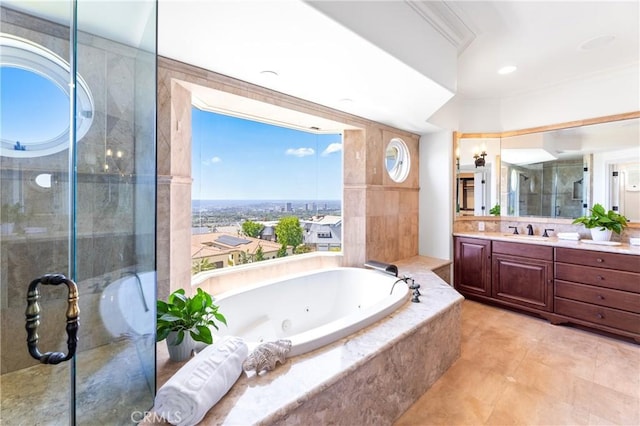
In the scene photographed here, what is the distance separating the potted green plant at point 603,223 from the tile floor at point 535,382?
0.97 meters

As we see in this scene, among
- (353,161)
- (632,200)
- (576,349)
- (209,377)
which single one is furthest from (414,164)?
(209,377)

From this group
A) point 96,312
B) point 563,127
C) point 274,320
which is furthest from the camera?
point 563,127

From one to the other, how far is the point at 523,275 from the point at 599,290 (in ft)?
1.89

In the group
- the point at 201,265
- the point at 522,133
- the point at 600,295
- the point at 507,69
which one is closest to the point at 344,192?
the point at 201,265

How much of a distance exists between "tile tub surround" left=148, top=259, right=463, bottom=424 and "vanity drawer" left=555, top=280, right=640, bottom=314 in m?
1.46

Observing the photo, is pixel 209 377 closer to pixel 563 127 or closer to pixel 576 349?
pixel 576 349

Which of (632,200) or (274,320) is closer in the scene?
(274,320)

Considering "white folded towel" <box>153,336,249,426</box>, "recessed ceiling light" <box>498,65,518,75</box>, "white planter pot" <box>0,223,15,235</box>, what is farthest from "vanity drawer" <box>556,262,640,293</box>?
"white planter pot" <box>0,223,15,235</box>

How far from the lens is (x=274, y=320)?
2.30m

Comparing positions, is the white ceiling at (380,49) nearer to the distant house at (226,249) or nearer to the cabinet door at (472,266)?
the distant house at (226,249)

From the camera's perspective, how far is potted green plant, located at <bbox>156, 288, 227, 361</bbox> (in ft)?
4.28

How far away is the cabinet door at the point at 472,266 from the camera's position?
3.21 m

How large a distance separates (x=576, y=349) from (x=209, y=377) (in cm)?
295

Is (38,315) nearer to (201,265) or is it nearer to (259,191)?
(201,265)
